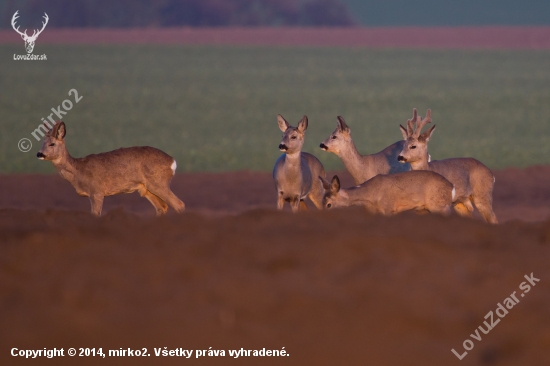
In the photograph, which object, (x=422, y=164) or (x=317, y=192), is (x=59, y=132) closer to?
(x=317, y=192)

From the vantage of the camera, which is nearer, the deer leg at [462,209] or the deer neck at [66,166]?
the deer neck at [66,166]

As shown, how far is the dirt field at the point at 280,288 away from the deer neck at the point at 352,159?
17.4ft

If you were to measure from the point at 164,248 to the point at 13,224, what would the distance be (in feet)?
7.72

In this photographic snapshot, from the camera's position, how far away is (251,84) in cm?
4891

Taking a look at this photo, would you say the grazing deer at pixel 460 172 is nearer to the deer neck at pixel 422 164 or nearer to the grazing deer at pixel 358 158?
the deer neck at pixel 422 164

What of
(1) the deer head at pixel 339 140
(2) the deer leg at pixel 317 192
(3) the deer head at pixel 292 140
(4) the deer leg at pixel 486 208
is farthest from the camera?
(1) the deer head at pixel 339 140

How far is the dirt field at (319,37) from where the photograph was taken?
65.0m

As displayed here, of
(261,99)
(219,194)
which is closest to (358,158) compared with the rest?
(219,194)

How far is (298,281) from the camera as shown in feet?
24.5

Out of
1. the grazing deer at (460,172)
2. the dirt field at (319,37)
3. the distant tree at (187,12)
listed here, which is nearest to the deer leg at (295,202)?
the grazing deer at (460,172)

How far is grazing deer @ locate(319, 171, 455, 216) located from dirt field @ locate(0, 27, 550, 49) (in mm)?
52065

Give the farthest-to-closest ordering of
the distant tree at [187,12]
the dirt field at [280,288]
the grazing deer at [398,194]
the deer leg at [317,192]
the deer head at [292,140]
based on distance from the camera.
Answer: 1. the distant tree at [187,12]
2. the deer leg at [317,192]
3. the deer head at [292,140]
4. the grazing deer at [398,194]
5. the dirt field at [280,288]

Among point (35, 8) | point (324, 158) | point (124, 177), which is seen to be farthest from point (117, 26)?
point (124, 177)

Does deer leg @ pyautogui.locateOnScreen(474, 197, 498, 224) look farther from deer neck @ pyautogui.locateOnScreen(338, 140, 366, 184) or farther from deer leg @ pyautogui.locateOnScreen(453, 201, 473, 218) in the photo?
deer neck @ pyautogui.locateOnScreen(338, 140, 366, 184)
